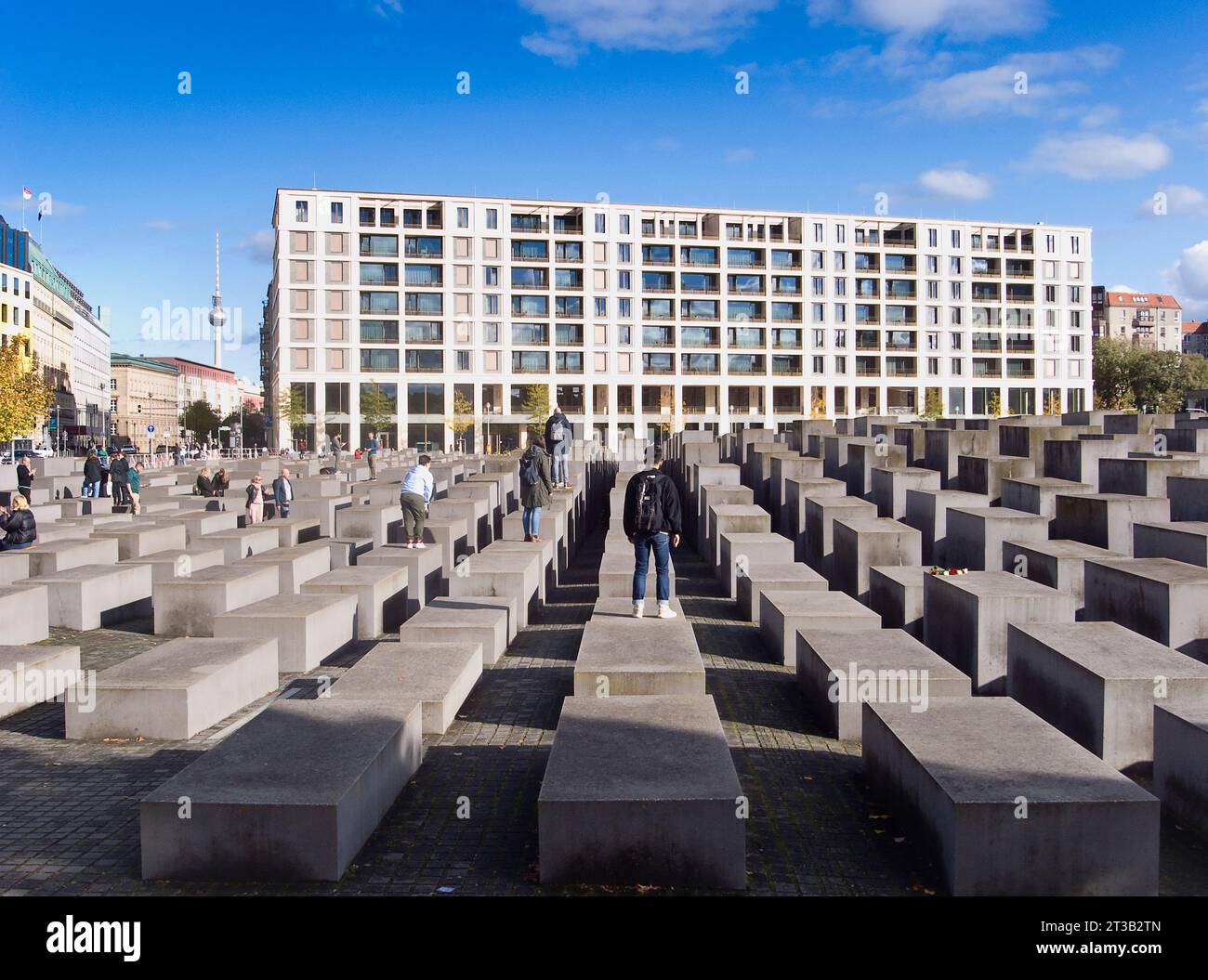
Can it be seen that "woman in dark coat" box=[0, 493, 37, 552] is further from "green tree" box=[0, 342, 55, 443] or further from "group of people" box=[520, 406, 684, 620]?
"green tree" box=[0, 342, 55, 443]

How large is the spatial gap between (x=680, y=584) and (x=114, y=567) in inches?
321

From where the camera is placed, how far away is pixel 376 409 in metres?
70.1

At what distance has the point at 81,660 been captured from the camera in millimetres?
10578

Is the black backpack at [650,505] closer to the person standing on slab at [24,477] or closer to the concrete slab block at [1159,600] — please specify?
the concrete slab block at [1159,600]

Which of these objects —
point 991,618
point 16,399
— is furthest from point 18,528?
point 16,399

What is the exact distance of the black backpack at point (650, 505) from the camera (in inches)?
375

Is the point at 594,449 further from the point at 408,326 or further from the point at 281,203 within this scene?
the point at 281,203

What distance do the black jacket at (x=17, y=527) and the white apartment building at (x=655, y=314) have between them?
5282 cm

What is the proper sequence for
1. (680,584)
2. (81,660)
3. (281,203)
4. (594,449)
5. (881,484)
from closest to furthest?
(81,660), (680,584), (881,484), (594,449), (281,203)

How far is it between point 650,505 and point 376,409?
206 ft

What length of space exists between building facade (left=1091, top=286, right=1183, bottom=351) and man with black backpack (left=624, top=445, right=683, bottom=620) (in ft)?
538

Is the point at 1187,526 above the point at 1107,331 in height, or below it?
below
